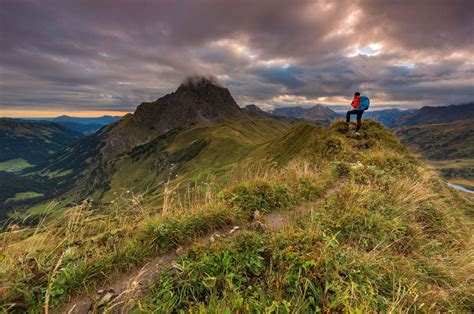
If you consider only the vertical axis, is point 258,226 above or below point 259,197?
below

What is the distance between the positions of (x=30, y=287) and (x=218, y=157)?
174m

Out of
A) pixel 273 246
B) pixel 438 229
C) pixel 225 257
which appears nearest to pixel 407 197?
Result: pixel 438 229

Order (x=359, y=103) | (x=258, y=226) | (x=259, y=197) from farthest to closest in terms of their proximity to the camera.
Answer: (x=359, y=103) → (x=259, y=197) → (x=258, y=226)

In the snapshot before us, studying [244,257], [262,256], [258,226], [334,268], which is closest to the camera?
[334,268]

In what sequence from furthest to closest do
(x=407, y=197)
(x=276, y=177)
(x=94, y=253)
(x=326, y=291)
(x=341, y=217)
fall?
(x=276, y=177) < (x=407, y=197) < (x=341, y=217) < (x=94, y=253) < (x=326, y=291)

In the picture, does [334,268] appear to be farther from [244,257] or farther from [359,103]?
[359,103]

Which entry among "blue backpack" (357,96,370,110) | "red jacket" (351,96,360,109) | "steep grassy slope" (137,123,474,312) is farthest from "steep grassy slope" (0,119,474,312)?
"red jacket" (351,96,360,109)

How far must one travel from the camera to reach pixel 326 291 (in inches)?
153

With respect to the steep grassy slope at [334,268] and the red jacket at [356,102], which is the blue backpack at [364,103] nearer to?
the red jacket at [356,102]

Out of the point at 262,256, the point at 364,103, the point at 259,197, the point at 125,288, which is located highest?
the point at 364,103

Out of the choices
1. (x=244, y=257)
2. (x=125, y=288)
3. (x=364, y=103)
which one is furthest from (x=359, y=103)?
(x=125, y=288)

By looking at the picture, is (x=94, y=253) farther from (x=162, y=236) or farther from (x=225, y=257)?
(x=225, y=257)

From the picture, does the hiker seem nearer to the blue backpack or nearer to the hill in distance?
the blue backpack

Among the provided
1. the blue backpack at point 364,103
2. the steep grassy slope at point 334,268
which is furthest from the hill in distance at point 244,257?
the blue backpack at point 364,103
